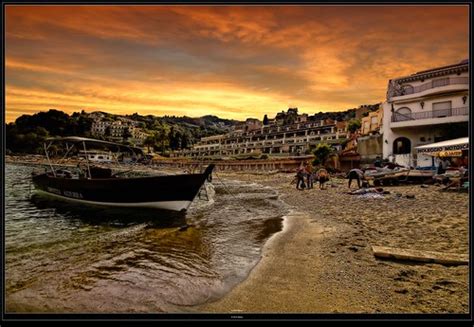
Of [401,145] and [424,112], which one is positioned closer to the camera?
[424,112]

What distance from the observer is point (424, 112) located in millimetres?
28438

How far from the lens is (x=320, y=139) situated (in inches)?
2472

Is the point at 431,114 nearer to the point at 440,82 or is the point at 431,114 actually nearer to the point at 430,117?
the point at 430,117

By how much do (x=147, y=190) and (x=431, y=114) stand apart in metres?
29.8

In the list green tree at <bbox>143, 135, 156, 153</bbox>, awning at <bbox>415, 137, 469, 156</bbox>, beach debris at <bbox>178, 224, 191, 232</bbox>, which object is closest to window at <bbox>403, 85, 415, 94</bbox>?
awning at <bbox>415, 137, 469, 156</bbox>

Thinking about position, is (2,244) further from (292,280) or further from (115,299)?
(292,280)

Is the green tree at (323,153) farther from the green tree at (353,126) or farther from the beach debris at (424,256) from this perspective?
the beach debris at (424,256)

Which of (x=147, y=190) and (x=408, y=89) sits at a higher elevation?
(x=408, y=89)

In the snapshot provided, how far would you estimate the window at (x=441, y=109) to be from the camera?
27172 millimetres

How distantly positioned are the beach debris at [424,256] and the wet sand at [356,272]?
0.11 metres

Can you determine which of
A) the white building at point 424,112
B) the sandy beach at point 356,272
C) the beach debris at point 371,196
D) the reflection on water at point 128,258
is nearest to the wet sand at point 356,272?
the sandy beach at point 356,272

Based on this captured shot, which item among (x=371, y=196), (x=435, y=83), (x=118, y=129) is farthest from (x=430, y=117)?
(x=118, y=129)

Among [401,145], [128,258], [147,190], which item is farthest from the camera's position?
[401,145]

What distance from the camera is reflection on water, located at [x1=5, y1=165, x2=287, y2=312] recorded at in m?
→ 4.04
